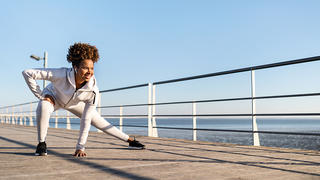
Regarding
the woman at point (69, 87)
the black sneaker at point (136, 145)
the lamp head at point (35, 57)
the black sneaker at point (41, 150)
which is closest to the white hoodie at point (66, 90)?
the woman at point (69, 87)

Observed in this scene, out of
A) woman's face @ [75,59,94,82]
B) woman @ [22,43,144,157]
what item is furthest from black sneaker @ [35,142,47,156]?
woman's face @ [75,59,94,82]

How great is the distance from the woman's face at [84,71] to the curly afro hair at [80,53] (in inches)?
1.5

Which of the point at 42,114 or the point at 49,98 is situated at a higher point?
the point at 49,98

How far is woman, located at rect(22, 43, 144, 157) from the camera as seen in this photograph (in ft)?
8.13

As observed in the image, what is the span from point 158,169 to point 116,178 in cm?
37

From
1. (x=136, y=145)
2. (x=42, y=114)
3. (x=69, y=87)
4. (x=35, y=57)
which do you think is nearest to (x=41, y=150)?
(x=42, y=114)

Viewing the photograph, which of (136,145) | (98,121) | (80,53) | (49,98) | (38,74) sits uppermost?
(80,53)

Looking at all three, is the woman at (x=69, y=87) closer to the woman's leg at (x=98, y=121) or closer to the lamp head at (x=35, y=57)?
the woman's leg at (x=98, y=121)

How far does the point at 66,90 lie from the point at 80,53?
335 mm

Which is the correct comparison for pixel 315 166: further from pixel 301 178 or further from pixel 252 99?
pixel 252 99

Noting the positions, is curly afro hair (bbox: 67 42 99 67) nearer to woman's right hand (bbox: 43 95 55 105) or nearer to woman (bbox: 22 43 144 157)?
woman (bbox: 22 43 144 157)

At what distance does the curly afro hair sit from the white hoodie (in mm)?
94

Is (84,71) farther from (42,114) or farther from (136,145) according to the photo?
(136,145)

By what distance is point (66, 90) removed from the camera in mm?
2531
